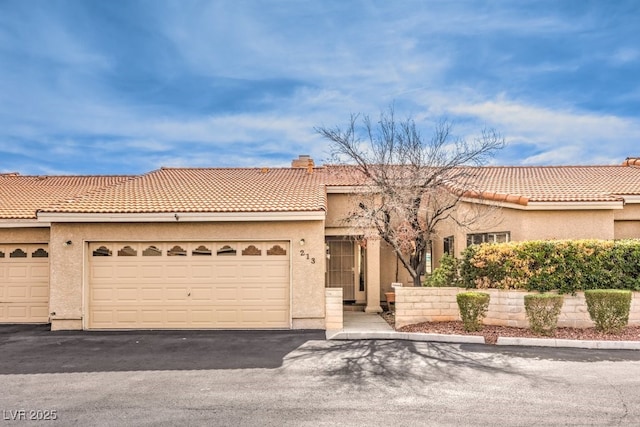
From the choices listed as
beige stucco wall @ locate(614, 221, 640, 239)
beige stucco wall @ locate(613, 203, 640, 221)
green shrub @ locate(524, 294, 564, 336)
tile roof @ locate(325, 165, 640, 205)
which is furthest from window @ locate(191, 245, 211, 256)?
beige stucco wall @ locate(613, 203, 640, 221)

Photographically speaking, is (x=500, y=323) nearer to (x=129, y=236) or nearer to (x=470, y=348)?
(x=470, y=348)

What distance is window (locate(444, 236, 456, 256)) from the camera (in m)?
18.0

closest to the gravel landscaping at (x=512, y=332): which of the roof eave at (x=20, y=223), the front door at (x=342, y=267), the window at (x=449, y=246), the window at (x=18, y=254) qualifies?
the window at (x=449, y=246)

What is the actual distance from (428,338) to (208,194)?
27.8ft

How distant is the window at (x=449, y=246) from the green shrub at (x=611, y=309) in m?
6.17

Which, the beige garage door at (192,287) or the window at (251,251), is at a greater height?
the window at (251,251)

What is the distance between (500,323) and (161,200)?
1043 cm

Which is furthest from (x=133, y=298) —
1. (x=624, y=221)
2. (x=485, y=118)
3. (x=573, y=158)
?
(x=573, y=158)

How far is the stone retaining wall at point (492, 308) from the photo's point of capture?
12711 mm

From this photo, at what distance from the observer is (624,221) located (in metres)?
16.3

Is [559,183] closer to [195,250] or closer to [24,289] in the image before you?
[195,250]

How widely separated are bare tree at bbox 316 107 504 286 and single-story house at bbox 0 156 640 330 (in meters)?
1.42

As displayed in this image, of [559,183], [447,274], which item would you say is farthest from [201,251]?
[559,183]

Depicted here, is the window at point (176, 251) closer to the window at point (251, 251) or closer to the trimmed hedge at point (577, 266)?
the window at point (251, 251)
